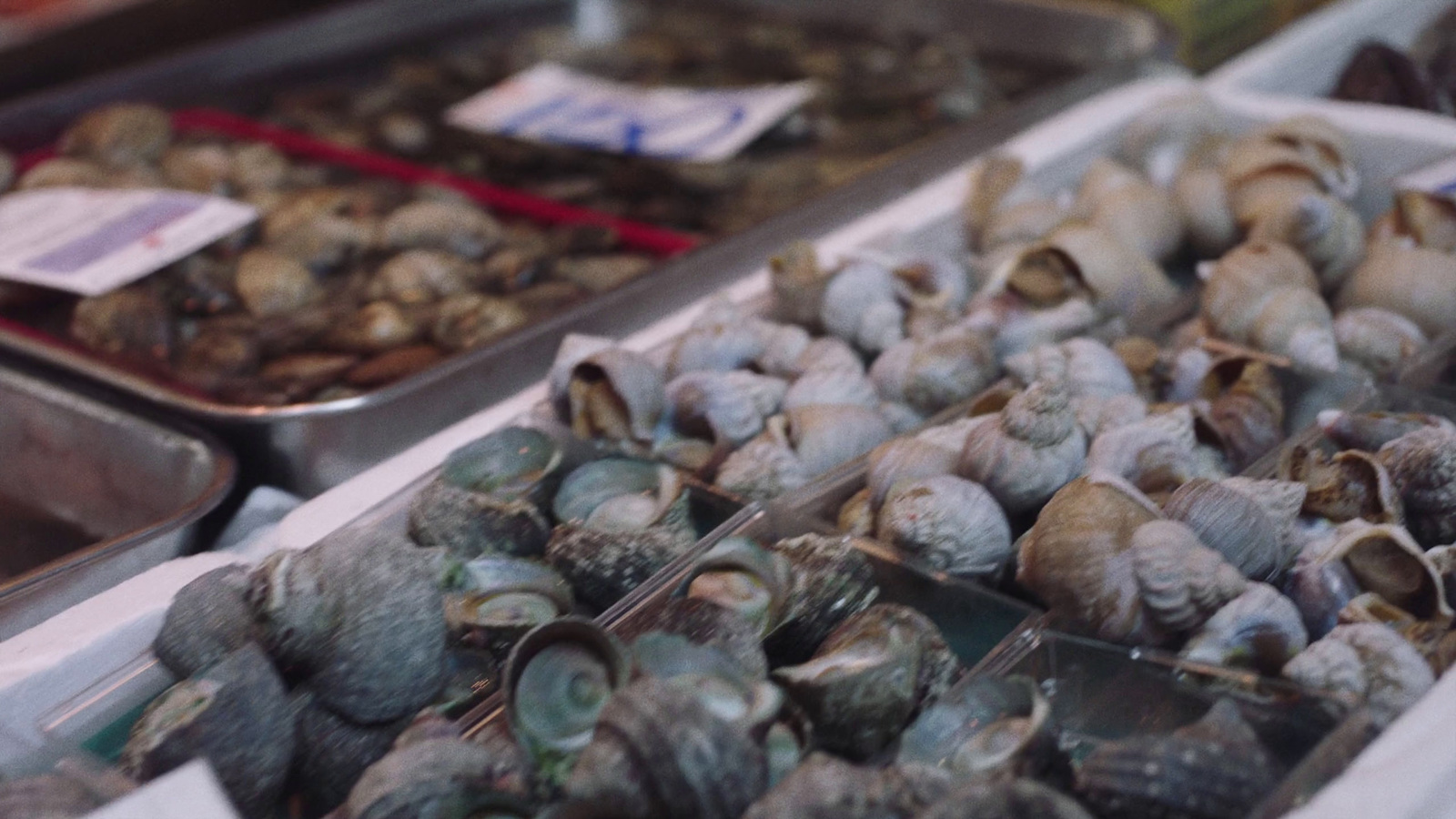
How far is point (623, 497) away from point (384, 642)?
1.04ft

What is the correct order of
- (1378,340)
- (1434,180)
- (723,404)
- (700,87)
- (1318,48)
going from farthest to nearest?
1. (700,87)
2. (1318,48)
3. (1434,180)
4. (1378,340)
5. (723,404)

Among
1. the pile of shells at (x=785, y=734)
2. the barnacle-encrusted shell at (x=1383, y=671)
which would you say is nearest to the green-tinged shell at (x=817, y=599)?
the pile of shells at (x=785, y=734)

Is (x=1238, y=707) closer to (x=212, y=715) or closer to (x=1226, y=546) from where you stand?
(x=1226, y=546)

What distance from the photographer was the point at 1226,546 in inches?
41.5

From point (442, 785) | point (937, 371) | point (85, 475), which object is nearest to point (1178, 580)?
point (937, 371)

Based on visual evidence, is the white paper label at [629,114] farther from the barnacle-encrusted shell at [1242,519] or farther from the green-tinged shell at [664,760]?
the green-tinged shell at [664,760]

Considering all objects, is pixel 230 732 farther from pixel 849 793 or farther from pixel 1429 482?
pixel 1429 482

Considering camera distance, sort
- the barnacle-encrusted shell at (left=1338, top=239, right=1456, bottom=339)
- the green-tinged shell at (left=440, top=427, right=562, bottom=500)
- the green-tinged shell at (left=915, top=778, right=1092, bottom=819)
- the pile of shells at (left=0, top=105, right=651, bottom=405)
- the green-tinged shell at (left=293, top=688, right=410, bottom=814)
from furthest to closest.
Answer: the pile of shells at (left=0, top=105, right=651, bottom=405) < the barnacle-encrusted shell at (left=1338, top=239, right=1456, bottom=339) < the green-tinged shell at (left=440, top=427, right=562, bottom=500) < the green-tinged shell at (left=293, top=688, right=410, bottom=814) < the green-tinged shell at (left=915, top=778, right=1092, bottom=819)

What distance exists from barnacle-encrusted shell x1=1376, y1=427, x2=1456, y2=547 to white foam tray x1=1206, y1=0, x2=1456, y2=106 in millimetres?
1176

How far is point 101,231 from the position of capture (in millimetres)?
1907

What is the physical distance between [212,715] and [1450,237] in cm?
157

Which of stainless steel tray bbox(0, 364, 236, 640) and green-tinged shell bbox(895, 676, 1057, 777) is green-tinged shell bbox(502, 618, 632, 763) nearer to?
green-tinged shell bbox(895, 676, 1057, 777)

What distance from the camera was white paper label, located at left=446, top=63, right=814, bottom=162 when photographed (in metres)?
2.24

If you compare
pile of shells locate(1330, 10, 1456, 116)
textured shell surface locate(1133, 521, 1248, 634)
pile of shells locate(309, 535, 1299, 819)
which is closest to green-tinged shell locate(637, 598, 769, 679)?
pile of shells locate(309, 535, 1299, 819)
